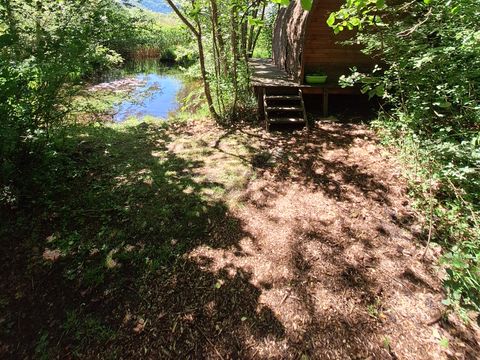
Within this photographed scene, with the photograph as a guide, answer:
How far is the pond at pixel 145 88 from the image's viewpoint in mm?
10695

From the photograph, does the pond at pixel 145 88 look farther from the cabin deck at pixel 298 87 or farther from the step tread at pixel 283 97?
the step tread at pixel 283 97

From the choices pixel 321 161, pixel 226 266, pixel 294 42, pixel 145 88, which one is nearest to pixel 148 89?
pixel 145 88

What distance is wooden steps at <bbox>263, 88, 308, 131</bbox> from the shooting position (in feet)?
20.5

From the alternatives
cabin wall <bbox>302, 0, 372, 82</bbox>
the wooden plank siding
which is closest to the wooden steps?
the wooden plank siding

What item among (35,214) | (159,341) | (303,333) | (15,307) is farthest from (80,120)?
(303,333)

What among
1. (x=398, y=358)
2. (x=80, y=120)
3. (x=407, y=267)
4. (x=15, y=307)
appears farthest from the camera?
(x=80, y=120)

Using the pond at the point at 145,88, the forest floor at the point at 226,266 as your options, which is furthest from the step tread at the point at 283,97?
the pond at the point at 145,88

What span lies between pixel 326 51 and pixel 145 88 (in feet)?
33.6

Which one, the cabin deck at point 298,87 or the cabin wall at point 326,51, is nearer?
the cabin wall at point 326,51

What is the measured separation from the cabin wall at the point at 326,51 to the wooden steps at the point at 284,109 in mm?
783

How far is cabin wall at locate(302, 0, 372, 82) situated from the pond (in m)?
5.58

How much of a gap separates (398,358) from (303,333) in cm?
75

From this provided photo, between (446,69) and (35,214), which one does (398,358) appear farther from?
(35,214)

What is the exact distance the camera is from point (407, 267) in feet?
9.61
